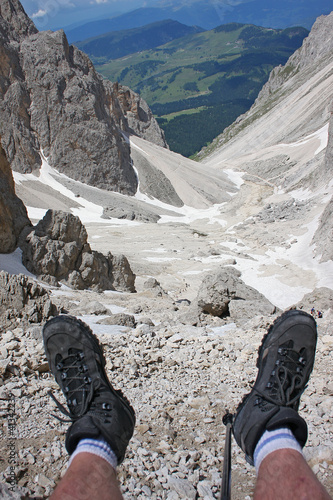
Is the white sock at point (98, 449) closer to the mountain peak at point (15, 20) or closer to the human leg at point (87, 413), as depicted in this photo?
the human leg at point (87, 413)

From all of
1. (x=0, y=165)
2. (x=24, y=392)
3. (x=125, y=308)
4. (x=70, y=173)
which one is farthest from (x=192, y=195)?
(x=24, y=392)

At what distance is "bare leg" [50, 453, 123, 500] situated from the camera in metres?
2.28

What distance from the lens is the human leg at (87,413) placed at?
2.40 metres

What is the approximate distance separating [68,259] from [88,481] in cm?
1181

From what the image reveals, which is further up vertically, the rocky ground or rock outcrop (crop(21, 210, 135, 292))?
the rocky ground

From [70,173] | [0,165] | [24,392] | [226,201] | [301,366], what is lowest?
[226,201]

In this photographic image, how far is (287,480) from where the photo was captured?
2352mm

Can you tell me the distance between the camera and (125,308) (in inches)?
412

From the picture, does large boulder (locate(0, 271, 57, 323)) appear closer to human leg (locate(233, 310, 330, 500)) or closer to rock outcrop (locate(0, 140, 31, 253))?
human leg (locate(233, 310, 330, 500))

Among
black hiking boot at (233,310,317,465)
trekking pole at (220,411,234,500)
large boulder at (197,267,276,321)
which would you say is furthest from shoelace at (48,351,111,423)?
large boulder at (197,267,276,321)

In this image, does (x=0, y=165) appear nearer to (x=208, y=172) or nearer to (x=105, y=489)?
(x=105, y=489)

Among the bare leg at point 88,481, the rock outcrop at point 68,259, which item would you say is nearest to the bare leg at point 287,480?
the bare leg at point 88,481

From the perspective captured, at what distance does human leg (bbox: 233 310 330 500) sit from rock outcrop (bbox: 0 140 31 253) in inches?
437

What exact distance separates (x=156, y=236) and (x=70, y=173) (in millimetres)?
21040
